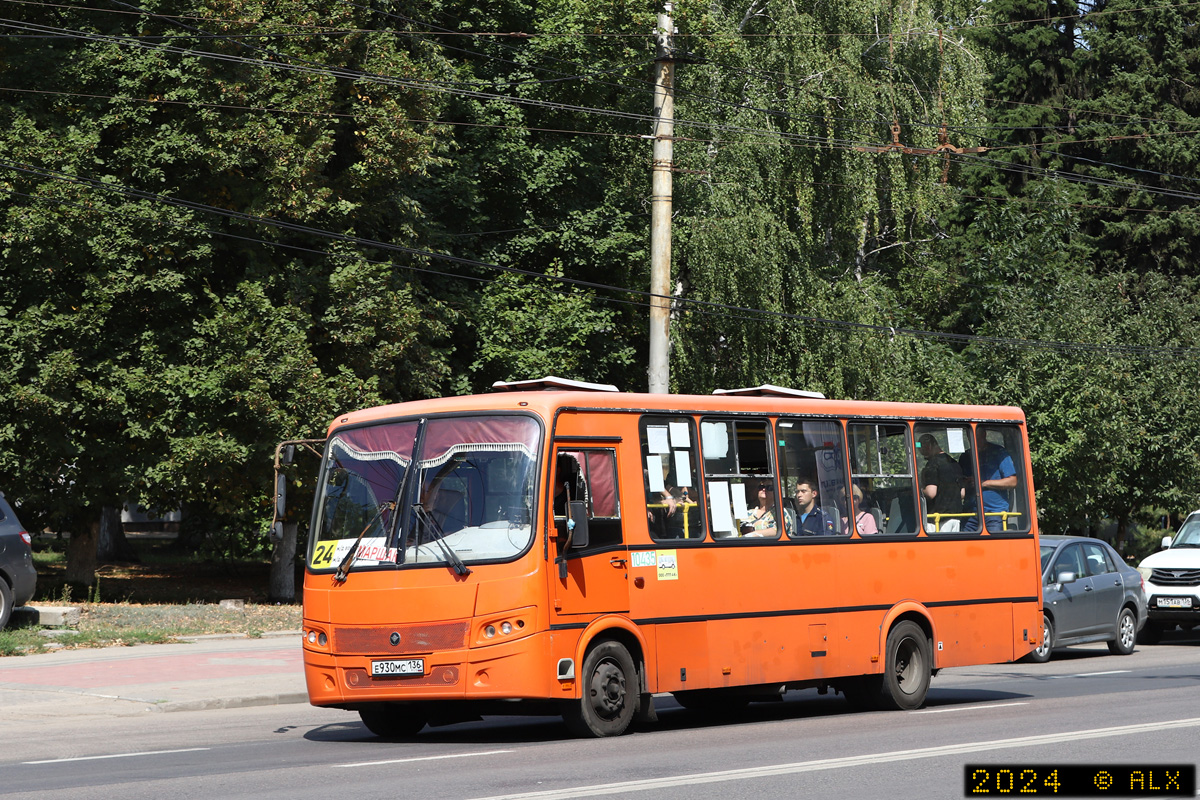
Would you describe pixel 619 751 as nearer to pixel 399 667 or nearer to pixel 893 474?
pixel 399 667

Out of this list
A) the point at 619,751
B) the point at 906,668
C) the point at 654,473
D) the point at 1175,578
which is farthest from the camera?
the point at 1175,578

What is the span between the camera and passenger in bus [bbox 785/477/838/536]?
14.0 metres

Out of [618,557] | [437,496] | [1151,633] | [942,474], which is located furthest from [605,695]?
[1151,633]

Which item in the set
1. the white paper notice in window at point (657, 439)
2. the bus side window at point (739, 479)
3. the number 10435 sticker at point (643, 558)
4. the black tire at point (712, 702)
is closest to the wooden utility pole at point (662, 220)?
the black tire at point (712, 702)

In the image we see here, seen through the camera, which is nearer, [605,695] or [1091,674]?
[605,695]

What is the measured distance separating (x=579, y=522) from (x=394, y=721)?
280 cm

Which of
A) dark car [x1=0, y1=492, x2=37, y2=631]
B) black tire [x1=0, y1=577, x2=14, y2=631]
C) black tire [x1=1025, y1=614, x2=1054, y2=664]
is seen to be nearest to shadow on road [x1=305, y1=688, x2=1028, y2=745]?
black tire [x1=1025, y1=614, x2=1054, y2=664]

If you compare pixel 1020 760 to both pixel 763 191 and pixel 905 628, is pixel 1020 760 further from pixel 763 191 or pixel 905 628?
pixel 763 191

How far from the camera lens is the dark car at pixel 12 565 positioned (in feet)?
64.9

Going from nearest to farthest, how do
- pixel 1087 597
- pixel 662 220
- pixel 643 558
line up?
1. pixel 643 558
2. pixel 662 220
3. pixel 1087 597

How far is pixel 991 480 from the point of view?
16094 millimetres

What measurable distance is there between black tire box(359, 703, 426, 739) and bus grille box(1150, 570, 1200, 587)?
15.7 metres

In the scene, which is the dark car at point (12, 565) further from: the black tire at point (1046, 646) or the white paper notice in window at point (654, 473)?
the black tire at point (1046, 646)

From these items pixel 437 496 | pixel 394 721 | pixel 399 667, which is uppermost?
pixel 437 496
